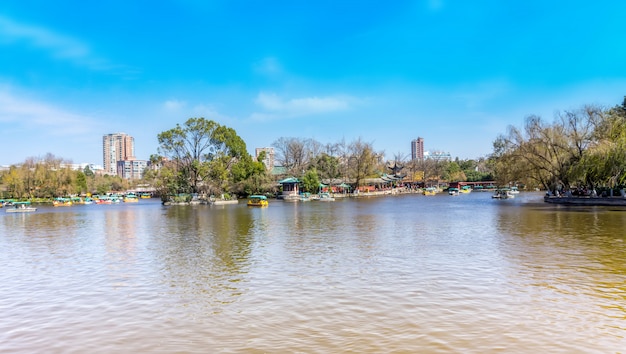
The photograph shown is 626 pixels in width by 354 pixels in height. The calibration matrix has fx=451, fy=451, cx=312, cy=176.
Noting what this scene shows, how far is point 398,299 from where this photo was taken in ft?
31.8

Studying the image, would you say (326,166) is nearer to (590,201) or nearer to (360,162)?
(360,162)

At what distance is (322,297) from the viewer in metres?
10.0

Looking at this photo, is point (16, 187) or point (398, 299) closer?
point (398, 299)

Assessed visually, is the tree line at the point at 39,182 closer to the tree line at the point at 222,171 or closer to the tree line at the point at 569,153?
the tree line at the point at 222,171

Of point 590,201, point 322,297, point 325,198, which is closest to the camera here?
point 322,297

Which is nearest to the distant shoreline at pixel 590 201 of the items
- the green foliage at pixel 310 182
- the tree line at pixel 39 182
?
the green foliage at pixel 310 182

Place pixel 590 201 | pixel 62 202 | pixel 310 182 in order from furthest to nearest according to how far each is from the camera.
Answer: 1. pixel 310 182
2. pixel 62 202
3. pixel 590 201

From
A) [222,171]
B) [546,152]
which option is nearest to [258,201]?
[222,171]

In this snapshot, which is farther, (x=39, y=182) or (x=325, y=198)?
(x=39, y=182)

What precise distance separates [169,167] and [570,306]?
195ft

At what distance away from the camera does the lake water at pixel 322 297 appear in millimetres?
7398

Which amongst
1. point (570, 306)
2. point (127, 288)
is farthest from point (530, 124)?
point (127, 288)

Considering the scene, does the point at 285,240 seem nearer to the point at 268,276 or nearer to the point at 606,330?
the point at 268,276

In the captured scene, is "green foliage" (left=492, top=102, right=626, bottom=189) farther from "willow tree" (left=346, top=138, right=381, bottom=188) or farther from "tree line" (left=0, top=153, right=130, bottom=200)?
"tree line" (left=0, top=153, right=130, bottom=200)
